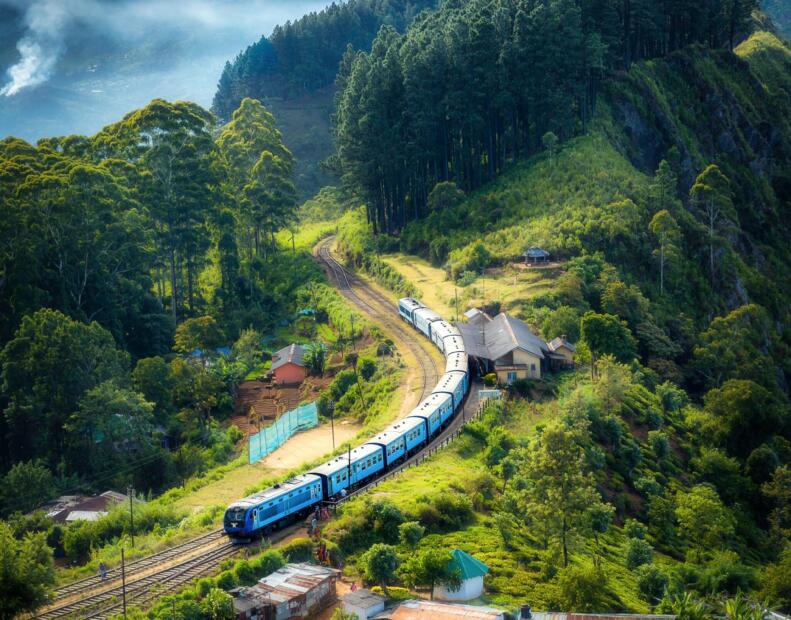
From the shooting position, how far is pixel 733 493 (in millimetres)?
65250

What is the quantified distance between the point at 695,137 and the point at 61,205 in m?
78.7

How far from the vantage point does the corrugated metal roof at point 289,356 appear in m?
82.2

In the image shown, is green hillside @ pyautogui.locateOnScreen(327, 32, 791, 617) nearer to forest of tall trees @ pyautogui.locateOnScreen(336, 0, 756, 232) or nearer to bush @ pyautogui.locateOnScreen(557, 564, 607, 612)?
bush @ pyautogui.locateOnScreen(557, 564, 607, 612)

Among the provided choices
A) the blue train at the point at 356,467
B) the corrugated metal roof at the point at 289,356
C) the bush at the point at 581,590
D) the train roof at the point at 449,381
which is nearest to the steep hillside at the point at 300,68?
the corrugated metal roof at the point at 289,356

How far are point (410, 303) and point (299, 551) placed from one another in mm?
43519

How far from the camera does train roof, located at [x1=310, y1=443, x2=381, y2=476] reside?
52781mm

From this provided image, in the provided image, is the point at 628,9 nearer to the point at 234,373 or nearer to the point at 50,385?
the point at 234,373

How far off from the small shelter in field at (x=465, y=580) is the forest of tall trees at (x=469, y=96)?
6664 centimetres

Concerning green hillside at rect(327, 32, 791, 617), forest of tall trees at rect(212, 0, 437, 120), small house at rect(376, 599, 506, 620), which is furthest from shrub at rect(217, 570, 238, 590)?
forest of tall trees at rect(212, 0, 437, 120)

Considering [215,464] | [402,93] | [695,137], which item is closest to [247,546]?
[215,464]

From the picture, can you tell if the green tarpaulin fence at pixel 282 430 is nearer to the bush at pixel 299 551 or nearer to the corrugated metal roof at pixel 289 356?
the corrugated metal roof at pixel 289 356

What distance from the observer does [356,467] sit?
54469 mm

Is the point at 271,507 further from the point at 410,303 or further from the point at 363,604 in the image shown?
the point at 410,303

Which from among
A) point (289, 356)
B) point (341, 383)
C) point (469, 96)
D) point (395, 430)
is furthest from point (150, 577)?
point (469, 96)
